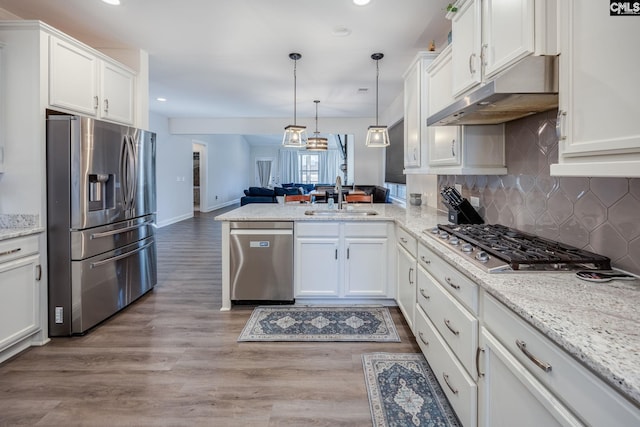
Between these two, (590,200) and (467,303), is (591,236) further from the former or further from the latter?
(467,303)

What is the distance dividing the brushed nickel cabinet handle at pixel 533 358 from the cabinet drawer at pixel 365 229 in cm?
209

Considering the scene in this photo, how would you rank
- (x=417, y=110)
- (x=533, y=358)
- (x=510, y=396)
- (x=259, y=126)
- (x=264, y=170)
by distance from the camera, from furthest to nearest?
(x=264, y=170) < (x=259, y=126) < (x=417, y=110) < (x=510, y=396) < (x=533, y=358)

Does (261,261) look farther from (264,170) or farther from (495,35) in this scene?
(264,170)

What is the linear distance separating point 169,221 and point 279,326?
6.42 m

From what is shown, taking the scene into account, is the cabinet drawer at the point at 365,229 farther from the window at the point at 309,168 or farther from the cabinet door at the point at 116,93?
the window at the point at 309,168

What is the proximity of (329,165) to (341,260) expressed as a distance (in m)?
13.1

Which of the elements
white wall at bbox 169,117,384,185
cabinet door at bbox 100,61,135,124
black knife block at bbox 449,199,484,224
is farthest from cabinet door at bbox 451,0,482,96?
white wall at bbox 169,117,384,185

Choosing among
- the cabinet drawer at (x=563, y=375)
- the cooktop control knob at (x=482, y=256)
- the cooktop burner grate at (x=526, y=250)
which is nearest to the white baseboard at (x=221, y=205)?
the cooktop burner grate at (x=526, y=250)

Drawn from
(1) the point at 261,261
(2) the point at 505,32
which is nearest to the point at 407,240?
(1) the point at 261,261

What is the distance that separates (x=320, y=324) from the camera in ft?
9.30

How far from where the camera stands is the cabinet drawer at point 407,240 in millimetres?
2373

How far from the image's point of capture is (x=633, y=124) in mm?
932

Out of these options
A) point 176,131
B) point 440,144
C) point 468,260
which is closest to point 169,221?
point 176,131

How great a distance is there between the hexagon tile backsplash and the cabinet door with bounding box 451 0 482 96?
41cm
